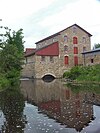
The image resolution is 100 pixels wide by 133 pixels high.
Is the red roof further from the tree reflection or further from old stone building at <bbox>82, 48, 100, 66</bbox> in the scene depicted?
the tree reflection

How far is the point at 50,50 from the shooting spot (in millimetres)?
66688

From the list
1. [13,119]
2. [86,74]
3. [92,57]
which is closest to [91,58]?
[92,57]

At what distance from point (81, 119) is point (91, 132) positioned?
3.03 meters

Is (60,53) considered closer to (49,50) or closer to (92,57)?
(49,50)

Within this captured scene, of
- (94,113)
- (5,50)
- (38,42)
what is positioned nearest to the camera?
(94,113)

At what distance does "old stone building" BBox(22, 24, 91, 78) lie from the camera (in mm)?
65688

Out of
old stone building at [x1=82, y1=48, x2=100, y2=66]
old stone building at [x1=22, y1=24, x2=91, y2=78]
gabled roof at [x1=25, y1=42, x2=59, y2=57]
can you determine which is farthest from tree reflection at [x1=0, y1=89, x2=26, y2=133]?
gabled roof at [x1=25, y1=42, x2=59, y2=57]

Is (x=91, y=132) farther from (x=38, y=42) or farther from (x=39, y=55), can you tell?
(x=38, y=42)

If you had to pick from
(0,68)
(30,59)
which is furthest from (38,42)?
(0,68)

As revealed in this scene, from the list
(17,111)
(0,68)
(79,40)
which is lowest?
(17,111)

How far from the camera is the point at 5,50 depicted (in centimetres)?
4222

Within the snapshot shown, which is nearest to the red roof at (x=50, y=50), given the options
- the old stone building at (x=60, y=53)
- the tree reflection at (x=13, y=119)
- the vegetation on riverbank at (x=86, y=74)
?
the old stone building at (x=60, y=53)

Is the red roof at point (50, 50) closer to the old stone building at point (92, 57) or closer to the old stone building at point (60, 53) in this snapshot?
the old stone building at point (60, 53)

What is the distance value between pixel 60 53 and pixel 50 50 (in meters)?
2.64
